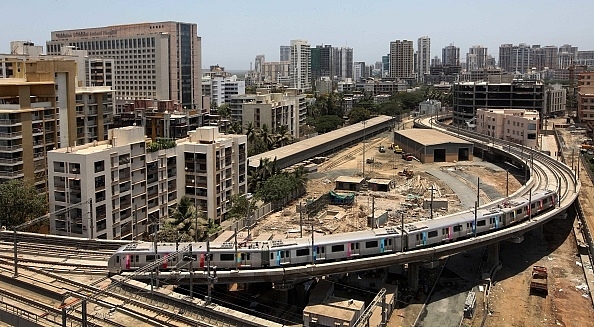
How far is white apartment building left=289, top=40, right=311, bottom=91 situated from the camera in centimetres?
17212

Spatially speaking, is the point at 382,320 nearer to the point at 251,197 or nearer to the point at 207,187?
the point at 207,187

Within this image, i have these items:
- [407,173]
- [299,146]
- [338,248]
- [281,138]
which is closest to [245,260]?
[338,248]

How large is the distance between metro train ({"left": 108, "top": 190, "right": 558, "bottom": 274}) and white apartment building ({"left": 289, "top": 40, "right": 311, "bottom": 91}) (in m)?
146

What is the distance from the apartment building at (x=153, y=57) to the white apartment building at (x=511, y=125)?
1662 inches

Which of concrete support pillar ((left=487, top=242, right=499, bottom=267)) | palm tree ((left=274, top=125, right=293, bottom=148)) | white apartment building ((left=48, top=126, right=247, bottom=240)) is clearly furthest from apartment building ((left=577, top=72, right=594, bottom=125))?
white apartment building ((left=48, top=126, right=247, bottom=240))

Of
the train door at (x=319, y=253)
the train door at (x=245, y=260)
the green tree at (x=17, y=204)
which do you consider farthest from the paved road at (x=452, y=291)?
the green tree at (x=17, y=204)

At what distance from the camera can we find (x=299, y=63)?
17262 cm

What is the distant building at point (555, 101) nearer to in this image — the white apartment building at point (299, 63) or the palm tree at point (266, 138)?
the palm tree at point (266, 138)

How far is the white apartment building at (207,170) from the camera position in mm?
34344

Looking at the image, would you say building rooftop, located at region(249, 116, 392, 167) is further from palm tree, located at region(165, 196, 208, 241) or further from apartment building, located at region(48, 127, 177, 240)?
palm tree, located at region(165, 196, 208, 241)

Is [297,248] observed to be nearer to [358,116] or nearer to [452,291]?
[452,291]

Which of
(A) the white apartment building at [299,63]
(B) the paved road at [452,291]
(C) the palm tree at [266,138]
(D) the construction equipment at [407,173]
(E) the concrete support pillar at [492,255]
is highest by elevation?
(A) the white apartment building at [299,63]

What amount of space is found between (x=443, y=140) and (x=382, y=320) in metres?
43.1

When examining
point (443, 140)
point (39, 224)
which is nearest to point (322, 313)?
point (39, 224)
